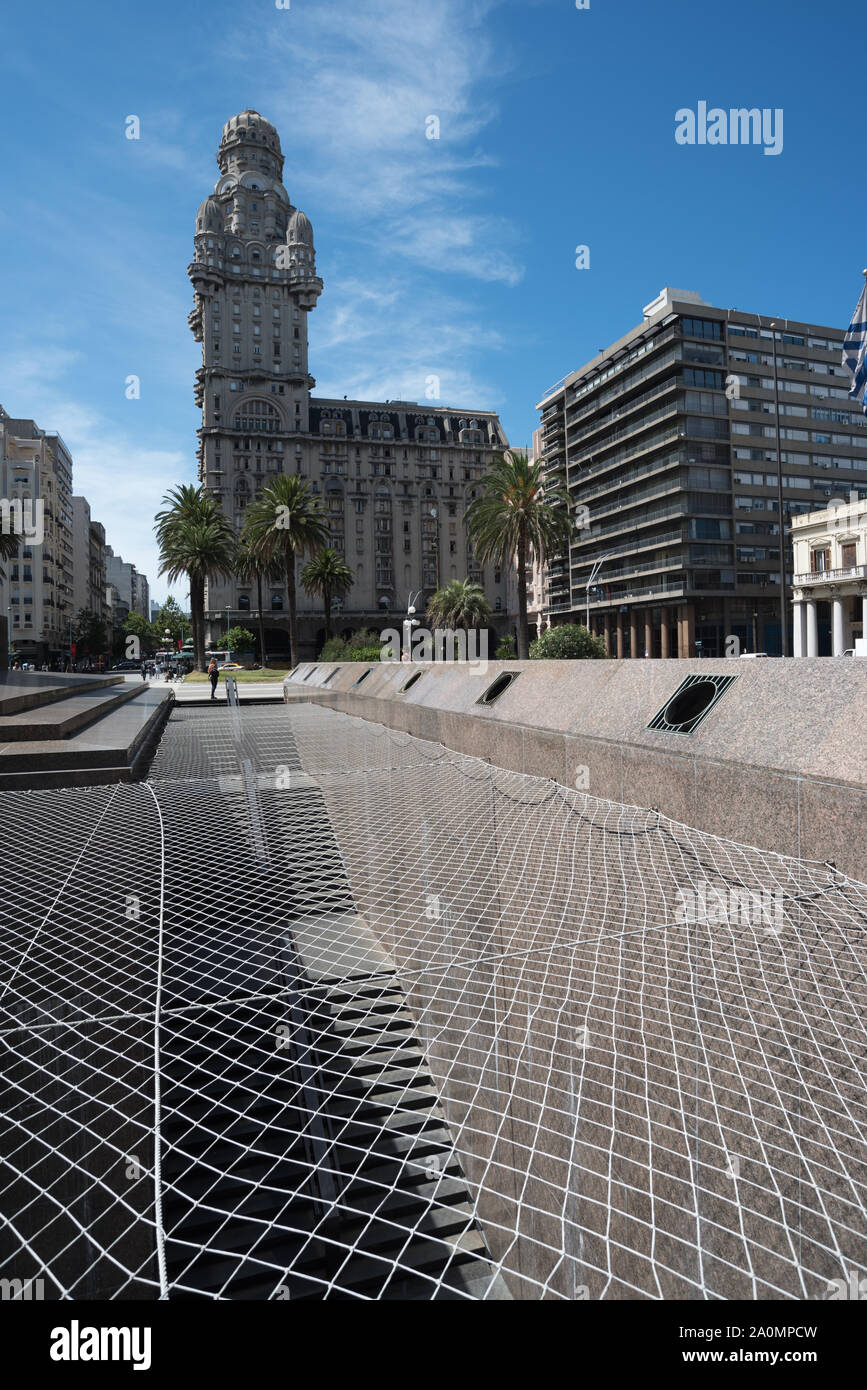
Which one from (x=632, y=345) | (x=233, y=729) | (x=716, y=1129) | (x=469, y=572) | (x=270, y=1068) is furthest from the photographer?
(x=469, y=572)

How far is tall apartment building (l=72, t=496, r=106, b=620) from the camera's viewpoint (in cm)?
9475

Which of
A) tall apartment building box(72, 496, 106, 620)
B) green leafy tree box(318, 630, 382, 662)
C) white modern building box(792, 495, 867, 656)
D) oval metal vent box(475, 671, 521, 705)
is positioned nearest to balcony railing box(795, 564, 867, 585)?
Answer: white modern building box(792, 495, 867, 656)

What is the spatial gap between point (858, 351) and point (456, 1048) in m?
21.1

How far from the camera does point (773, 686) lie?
14.1 ft

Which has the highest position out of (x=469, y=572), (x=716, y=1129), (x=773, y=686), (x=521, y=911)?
(x=469, y=572)

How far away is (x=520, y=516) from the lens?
32.7 meters

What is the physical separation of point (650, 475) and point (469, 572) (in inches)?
1276

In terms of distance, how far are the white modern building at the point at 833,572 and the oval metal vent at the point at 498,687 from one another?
3785cm

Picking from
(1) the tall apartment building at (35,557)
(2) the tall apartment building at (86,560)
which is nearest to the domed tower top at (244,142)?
(1) the tall apartment building at (35,557)

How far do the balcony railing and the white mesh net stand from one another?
141 ft

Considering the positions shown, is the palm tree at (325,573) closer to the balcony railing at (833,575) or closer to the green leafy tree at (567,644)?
the balcony railing at (833,575)

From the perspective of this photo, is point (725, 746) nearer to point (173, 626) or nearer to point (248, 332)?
point (248, 332)
